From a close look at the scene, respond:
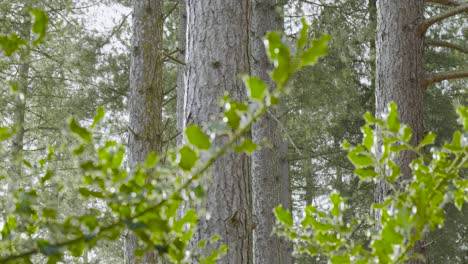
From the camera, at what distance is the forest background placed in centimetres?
952

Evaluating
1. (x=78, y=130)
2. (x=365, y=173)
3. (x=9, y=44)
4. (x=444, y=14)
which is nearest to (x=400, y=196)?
(x=365, y=173)

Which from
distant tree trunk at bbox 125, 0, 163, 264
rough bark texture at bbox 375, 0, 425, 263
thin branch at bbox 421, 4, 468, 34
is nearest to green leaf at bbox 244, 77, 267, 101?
rough bark texture at bbox 375, 0, 425, 263

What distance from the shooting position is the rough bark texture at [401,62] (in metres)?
4.49

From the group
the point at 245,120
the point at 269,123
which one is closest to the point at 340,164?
the point at 269,123

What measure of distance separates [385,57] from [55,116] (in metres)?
7.24

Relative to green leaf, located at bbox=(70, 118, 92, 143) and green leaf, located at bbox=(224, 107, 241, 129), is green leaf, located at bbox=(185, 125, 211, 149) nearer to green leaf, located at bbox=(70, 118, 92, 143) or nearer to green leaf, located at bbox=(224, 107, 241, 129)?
green leaf, located at bbox=(224, 107, 241, 129)

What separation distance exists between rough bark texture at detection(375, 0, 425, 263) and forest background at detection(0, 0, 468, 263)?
4256mm

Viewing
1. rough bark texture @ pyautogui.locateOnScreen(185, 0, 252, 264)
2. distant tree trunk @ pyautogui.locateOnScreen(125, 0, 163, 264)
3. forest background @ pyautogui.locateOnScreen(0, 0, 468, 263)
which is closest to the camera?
rough bark texture @ pyautogui.locateOnScreen(185, 0, 252, 264)

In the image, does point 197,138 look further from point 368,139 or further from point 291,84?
point 291,84

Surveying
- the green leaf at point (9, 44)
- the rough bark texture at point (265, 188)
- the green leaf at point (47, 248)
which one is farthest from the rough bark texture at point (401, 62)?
the green leaf at point (47, 248)

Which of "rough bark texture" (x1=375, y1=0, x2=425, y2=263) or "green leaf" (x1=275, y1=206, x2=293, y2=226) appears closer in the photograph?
"green leaf" (x1=275, y1=206, x2=293, y2=226)

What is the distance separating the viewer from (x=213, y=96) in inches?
112

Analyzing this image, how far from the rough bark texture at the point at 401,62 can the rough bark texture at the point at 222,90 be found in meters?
1.90

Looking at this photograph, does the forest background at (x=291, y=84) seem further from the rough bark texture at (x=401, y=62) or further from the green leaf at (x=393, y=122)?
the green leaf at (x=393, y=122)
